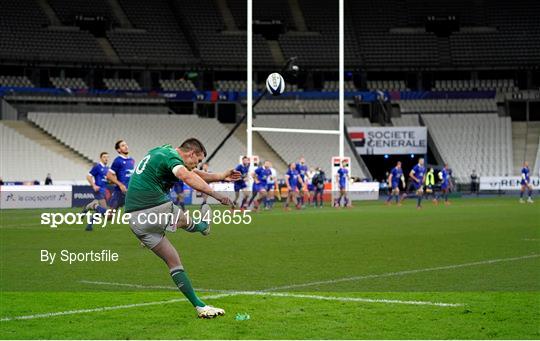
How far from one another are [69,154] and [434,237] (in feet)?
105

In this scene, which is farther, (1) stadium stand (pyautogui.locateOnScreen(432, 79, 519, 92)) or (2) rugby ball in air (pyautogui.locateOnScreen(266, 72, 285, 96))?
(1) stadium stand (pyautogui.locateOnScreen(432, 79, 519, 92))

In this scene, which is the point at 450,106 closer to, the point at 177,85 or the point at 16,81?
Answer: the point at 177,85

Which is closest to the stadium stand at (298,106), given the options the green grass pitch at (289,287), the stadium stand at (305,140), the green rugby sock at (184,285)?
the stadium stand at (305,140)

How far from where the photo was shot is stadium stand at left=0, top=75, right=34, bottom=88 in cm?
4865

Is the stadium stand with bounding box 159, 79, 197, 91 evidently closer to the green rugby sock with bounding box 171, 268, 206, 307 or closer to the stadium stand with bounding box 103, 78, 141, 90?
the stadium stand with bounding box 103, 78, 141, 90

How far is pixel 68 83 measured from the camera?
1997 inches

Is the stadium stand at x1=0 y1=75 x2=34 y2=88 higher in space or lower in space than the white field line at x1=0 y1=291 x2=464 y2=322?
higher

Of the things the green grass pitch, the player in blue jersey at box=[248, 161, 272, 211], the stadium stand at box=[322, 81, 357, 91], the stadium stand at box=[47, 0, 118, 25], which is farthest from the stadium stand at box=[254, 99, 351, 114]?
the green grass pitch

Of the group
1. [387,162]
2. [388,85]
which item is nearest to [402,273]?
[387,162]

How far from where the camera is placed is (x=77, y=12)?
51062mm

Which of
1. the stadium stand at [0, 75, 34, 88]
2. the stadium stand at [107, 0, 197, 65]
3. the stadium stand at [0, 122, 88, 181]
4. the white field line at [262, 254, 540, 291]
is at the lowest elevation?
the white field line at [262, 254, 540, 291]

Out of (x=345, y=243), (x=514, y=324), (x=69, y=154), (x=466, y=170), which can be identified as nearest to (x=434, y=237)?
(x=345, y=243)

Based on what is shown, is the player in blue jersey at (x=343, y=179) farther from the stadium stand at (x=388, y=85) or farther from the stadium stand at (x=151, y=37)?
the stadium stand at (x=388, y=85)

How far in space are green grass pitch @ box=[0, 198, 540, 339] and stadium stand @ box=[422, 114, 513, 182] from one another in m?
34.6
